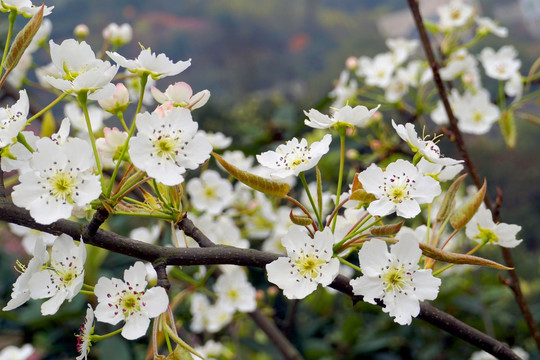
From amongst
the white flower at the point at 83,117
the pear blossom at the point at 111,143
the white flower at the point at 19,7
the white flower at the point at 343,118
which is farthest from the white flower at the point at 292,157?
the white flower at the point at 83,117

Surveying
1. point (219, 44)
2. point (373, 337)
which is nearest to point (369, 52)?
point (219, 44)

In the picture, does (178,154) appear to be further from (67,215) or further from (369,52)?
(369,52)

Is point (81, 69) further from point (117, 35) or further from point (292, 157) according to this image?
point (117, 35)

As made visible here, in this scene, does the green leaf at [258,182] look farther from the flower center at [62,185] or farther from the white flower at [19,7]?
the white flower at [19,7]

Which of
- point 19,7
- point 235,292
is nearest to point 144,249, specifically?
point 19,7

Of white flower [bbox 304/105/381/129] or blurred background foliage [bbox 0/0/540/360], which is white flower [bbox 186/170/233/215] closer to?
blurred background foliage [bbox 0/0/540/360]

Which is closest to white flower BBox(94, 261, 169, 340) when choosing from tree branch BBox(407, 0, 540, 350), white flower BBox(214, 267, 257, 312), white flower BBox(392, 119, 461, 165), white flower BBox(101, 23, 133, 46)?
white flower BBox(392, 119, 461, 165)
